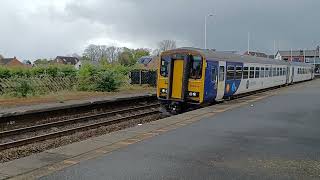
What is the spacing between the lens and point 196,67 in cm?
1775

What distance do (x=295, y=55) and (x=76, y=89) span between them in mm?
129178

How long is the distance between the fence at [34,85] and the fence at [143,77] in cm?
885

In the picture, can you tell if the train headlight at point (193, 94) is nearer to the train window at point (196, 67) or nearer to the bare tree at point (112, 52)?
the train window at point (196, 67)

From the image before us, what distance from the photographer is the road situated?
20.8 feet

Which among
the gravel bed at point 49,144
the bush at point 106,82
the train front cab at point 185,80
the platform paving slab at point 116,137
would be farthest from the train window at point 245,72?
the platform paving slab at point 116,137

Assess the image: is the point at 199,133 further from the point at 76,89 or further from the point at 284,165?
the point at 76,89

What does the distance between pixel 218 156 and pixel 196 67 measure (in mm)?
10443

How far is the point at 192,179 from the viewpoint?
19.8 ft

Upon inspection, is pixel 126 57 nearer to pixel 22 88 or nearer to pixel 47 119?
pixel 22 88

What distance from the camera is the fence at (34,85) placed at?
2447cm

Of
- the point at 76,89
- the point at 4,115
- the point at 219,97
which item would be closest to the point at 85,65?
the point at 76,89

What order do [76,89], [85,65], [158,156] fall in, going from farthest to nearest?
[85,65]
[76,89]
[158,156]

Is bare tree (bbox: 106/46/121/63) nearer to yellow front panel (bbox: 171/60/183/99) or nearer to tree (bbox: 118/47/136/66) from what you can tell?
tree (bbox: 118/47/136/66)

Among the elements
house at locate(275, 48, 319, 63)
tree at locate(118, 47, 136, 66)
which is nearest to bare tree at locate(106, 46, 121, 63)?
tree at locate(118, 47, 136, 66)
